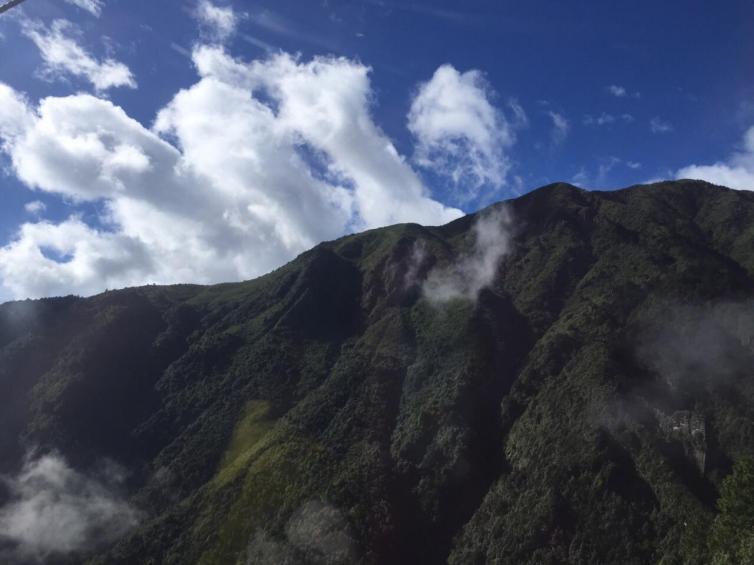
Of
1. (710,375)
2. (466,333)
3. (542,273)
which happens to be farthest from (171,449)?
(710,375)

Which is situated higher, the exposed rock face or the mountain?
the mountain

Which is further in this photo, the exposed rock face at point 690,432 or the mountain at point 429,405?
the mountain at point 429,405

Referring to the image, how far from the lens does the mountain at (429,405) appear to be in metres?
88.6

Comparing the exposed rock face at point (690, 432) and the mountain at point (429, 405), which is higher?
the mountain at point (429, 405)

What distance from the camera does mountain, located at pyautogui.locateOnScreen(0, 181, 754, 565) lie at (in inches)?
3487

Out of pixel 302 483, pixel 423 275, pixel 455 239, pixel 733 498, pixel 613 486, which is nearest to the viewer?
pixel 733 498

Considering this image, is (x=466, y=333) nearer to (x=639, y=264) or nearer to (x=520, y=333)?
(x=520, y=333)

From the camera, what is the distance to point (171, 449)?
14038 centimetres

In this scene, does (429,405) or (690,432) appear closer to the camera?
(690,432)

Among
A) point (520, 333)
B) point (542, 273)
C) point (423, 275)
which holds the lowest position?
point (520, 333)

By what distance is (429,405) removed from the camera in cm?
11712

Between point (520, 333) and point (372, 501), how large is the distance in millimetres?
52589

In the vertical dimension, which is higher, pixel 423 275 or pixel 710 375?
pixel 423 275

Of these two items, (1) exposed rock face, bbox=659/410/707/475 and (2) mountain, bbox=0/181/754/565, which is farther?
(2) mountain, bbox=0/181/754/565
